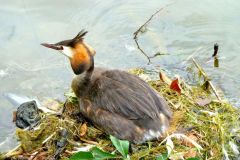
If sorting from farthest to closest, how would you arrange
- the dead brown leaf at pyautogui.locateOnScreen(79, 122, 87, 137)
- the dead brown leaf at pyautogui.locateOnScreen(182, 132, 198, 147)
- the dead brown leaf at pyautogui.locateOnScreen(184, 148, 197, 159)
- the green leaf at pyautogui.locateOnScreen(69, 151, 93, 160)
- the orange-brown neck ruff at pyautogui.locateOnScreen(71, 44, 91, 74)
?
1. the orange-brown neck ruff at pyautogui.locateOnScreen(71, 44, 91, 74)
2. the dead brown leaf at pyautogui.locateOnScreen(79, 122, 87, 137)
3. the dead brown leaf at pyautogui.locateOnScreen(182, 132, 198, 147)
4. the dead brown leaf at pyautogui.locateOnScreen(184, 148, 197, 159)
5. the green leaf at pyautogui.locateOnScreen(69, 151, 93, 160)

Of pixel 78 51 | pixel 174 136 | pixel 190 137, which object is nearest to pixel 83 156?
pixel 174 136

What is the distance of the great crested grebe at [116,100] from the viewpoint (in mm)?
5812

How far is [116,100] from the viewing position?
233 inches

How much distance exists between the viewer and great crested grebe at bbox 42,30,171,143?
5.81 m

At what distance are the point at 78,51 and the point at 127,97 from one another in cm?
63

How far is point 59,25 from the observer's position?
7.84 metres

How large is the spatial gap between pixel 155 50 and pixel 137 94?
168cm

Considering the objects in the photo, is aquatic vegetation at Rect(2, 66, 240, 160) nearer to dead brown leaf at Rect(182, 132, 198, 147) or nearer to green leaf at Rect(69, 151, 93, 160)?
dead brown leaf at Rect(182, 132, 198, 147)

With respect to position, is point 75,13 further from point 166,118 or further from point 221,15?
point 166,118

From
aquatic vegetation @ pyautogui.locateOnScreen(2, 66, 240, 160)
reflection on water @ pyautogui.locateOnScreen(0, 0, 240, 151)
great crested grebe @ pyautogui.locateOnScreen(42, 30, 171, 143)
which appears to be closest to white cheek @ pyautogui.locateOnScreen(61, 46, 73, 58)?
great crested grebe @ pyautogui.locateOnScreen(42, 30, 171, 143)

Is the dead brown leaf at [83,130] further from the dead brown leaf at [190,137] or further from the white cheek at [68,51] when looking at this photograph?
the dead brown leaf at [190,137]

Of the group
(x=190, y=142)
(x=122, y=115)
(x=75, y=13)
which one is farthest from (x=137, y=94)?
(x=75, y=13)

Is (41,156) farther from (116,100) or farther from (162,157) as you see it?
(162,157)

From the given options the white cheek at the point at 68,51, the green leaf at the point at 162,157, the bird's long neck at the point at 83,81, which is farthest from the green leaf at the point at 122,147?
the white cheek at the point at 68,51
